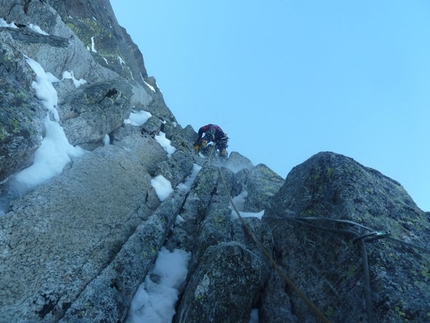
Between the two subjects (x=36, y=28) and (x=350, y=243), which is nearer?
(x=350, y=243)

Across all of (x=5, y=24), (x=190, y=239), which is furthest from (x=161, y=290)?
(x=5, y=24)

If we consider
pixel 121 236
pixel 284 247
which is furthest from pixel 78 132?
pixel 284 247

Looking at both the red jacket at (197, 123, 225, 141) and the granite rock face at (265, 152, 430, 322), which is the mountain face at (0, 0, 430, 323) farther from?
the red jacket at (197, 123, 225, 141)

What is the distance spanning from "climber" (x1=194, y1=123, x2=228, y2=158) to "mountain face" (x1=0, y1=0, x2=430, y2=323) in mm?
12183

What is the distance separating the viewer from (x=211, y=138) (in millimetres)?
25516

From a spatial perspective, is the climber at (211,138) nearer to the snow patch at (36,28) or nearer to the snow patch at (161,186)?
the snow patch at (161,186)

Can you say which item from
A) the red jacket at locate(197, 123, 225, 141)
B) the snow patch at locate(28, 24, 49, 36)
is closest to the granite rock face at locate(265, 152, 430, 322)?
the snow patch at locate(28, 24, 49, 36)

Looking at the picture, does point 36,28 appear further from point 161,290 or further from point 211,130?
point 161,290

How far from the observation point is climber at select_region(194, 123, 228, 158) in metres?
24.3

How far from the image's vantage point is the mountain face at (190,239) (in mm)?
5430

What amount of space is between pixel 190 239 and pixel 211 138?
16780 millimetres

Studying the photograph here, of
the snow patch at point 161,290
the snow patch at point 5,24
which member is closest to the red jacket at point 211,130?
the snow patch at point 5,24

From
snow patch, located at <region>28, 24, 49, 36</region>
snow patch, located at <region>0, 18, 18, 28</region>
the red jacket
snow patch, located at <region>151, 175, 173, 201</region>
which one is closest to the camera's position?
snow patch, located at <region>151, 175, 173, 201</region>

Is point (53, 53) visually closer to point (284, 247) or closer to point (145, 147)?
point (145, 147)
